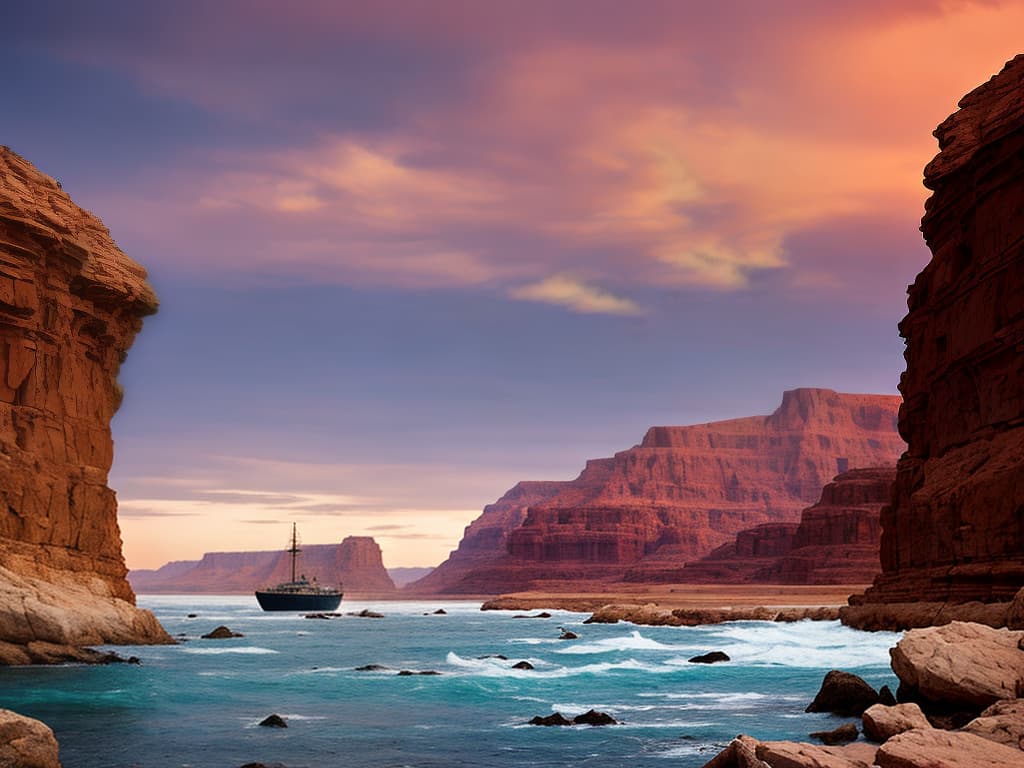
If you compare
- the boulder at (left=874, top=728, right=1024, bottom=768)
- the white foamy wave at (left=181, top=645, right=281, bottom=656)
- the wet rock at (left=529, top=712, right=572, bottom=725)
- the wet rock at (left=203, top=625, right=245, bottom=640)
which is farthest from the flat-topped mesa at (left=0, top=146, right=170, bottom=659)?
the boulder at (left=874, top=728, right=1024, bottom=768)

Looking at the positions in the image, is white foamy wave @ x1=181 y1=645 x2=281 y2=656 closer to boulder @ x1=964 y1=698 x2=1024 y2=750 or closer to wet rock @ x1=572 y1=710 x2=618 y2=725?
wet rock @ x1=572 y1=710 x2=618 y2=725

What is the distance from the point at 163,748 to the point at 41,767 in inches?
274

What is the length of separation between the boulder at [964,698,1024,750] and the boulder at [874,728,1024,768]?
1.41 metres

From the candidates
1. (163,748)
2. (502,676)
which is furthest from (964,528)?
(163,748)

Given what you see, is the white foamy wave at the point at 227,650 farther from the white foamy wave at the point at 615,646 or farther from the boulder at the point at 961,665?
the boulder at the point at 961,665

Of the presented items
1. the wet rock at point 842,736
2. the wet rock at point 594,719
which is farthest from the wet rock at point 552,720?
the wet rock at point 842,736

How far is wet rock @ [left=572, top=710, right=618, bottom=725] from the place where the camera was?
28.3 m

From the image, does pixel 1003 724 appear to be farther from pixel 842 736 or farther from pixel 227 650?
pixel 227 650

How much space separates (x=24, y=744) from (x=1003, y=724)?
17.5 metres

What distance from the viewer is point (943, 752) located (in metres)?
15.6

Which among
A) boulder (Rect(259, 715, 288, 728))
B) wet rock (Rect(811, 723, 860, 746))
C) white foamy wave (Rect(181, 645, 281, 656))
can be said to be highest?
wet rock (Rect(811, 723, 860, 746))

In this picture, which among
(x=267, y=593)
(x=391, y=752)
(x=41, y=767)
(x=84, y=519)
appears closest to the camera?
(x=41, y=767)

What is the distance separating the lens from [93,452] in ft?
177

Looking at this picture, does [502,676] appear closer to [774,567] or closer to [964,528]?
[964,528]
